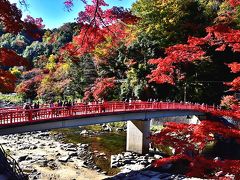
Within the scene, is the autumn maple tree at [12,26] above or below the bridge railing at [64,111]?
above

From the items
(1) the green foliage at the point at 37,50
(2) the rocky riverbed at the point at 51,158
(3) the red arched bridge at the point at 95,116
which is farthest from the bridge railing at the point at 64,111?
(1) the green foliage at the point at 37,50

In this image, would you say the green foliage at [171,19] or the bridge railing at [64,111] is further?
the green foliage at [171,19]

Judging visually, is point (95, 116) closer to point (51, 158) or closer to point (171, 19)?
point (51, 158)

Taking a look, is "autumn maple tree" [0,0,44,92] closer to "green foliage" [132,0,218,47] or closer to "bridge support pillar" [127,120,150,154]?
"bridge support pillar" [127,120,150,154]

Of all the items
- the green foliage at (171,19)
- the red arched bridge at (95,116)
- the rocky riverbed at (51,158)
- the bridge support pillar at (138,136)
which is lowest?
the rocky riverbed at (51,158)

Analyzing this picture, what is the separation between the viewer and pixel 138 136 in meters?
30.2

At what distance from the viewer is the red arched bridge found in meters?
19.3

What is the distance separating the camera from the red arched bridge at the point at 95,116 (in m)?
19.3

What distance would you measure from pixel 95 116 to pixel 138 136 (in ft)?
23.4

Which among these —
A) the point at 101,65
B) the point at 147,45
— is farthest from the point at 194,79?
the point at 101,65

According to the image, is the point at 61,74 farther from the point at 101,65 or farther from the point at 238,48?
the point at 238,48

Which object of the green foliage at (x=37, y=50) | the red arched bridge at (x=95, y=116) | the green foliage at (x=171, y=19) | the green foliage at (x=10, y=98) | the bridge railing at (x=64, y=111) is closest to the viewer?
the bridge railing at (x=64, y=111)

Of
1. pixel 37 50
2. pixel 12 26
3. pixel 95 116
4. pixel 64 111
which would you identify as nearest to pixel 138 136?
pixel 95 116

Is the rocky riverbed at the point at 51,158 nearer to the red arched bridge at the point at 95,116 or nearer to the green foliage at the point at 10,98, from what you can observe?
the red arched bridge at the point at 95,116
